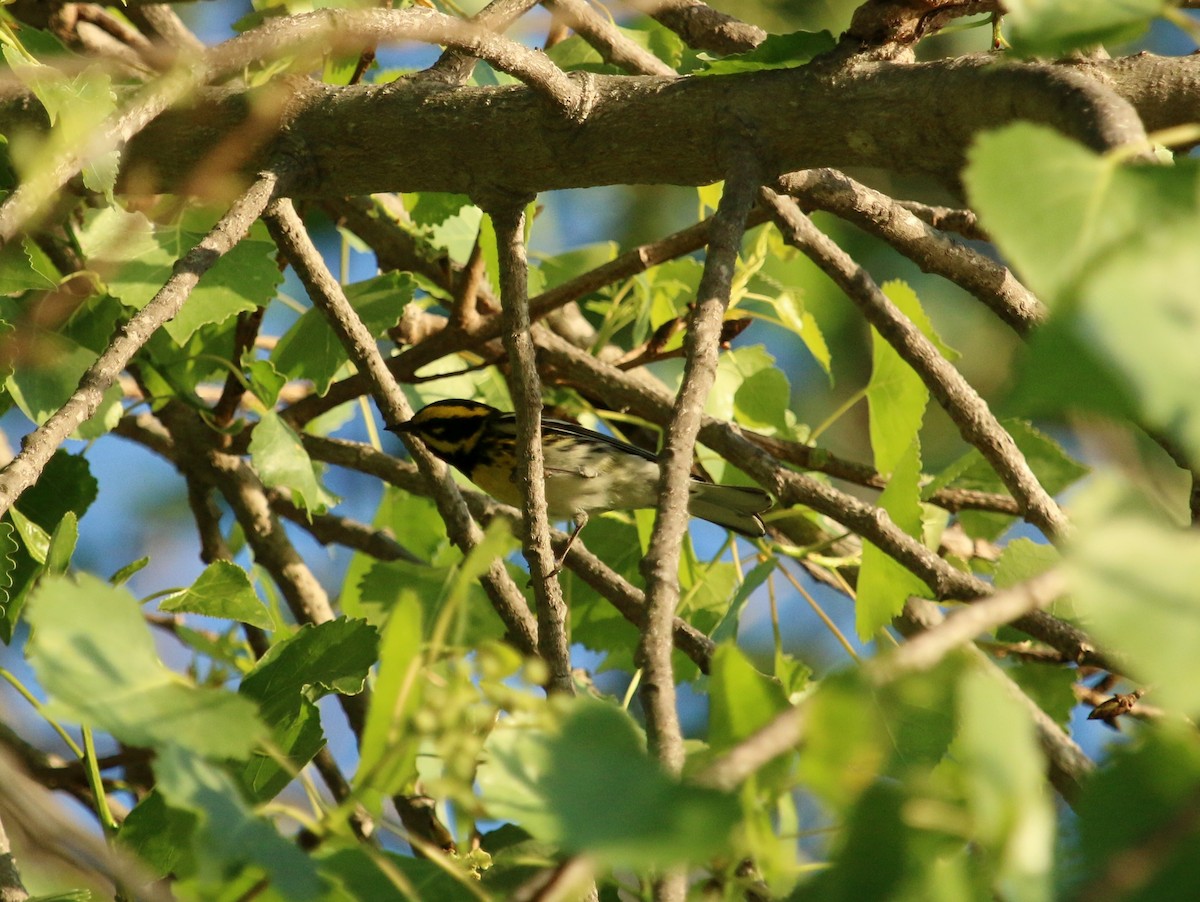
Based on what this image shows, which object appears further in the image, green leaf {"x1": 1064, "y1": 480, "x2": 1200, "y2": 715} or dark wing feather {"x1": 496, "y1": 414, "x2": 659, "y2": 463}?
dark wing feather {"x1": 496, "y1": 414, "x2": 659, "y2": 463}

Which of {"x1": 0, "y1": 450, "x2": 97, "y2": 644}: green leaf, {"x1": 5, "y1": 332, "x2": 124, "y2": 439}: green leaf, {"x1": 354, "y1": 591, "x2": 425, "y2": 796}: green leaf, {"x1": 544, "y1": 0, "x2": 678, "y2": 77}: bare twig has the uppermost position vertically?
{"x1": 544, "y1": 0, "x2": 678, "y2": 77}: bare twig

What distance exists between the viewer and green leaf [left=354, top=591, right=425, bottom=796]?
37.7 inches

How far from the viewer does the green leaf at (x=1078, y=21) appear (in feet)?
3.53

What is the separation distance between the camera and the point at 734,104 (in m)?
1.88

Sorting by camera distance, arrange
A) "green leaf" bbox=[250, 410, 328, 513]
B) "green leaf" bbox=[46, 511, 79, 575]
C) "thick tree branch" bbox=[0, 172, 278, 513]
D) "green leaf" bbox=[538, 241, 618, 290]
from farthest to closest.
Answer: "green leaf" bbox=[538, 241, 618, 290], "green leaf" bbox=[250, 410, 328, 513], "green leaf" bbox=[46, 511, 79, 575], "thick tree branch" bbox=[0, 172, 278, 513]

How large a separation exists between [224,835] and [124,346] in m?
0.90

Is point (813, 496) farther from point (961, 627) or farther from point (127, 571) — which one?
point (961, 627)

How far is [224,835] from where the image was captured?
3.12 feet

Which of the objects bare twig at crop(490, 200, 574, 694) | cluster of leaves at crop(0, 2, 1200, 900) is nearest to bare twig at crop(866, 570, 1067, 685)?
cluster of leaves at crop(0, 2, 1200, 900)

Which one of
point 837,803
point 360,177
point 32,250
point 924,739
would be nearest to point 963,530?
point 924,739

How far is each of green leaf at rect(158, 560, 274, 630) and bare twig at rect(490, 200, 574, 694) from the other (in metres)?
0.48

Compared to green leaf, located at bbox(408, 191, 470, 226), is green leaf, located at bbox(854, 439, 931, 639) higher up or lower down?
lower down

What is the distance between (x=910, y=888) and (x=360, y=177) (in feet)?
5.54

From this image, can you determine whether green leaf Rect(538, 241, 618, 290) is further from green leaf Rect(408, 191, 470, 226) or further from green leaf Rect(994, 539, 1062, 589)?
green leaf Rect(994, 539, 1062, 589)
